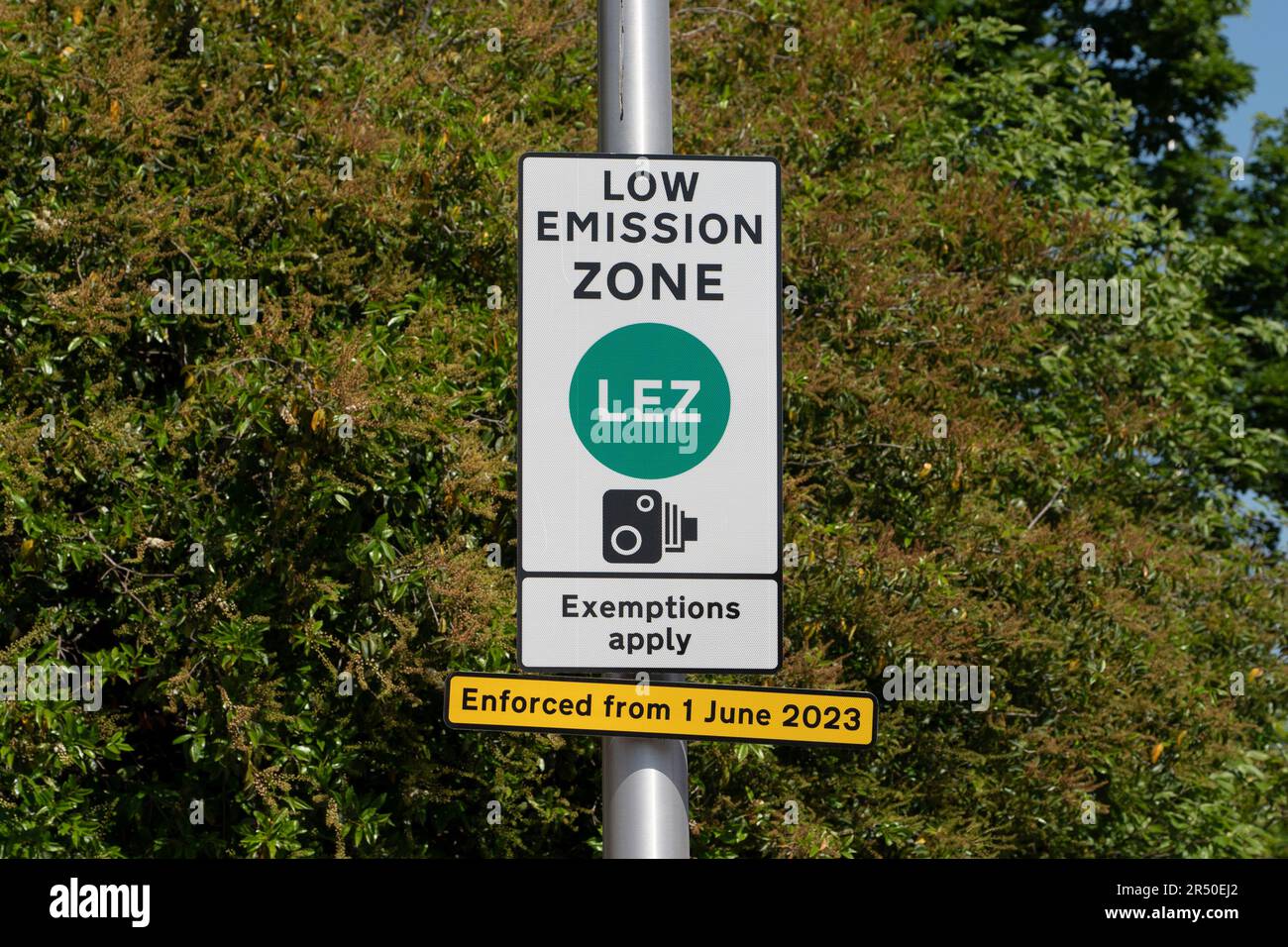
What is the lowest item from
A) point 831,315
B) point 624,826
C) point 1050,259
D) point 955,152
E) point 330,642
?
point 624,826

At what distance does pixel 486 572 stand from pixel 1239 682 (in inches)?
222

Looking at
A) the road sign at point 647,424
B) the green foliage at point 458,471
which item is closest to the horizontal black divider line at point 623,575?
the road sign at point 647,424

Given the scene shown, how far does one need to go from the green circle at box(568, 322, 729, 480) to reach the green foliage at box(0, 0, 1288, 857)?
2.74m

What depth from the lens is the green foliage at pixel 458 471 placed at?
19.9 ft

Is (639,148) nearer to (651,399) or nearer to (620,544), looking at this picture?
(651,399)

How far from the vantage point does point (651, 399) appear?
3354 millimetres

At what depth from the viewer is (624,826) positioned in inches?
131

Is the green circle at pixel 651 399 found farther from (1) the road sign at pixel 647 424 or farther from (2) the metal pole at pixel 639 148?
(2) the metal pole at pixel 639 148

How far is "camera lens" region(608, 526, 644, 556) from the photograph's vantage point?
10.8ft

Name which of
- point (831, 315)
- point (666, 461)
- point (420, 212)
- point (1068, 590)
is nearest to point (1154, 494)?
Answer: point (1068, 590)

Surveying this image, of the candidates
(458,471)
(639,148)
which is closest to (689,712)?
(639,148)

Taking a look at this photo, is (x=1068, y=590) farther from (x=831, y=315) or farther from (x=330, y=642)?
(x=330, y=642)

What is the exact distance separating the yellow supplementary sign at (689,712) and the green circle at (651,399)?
0.51 m

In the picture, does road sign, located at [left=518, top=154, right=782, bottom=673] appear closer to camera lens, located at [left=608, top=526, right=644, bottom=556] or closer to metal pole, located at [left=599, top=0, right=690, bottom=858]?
camera lens, located at [left=608, top=526, right=644, bottom=556]
